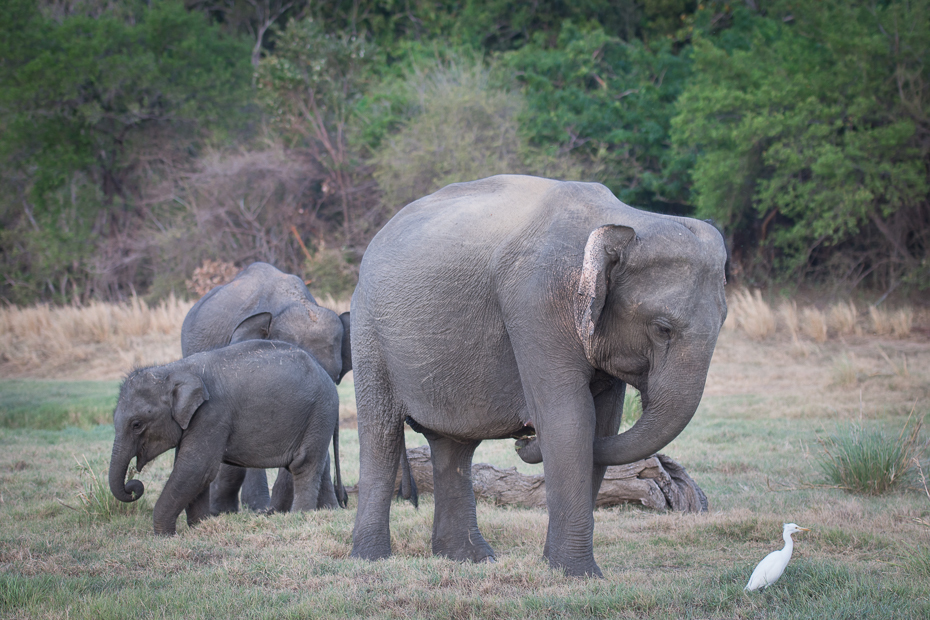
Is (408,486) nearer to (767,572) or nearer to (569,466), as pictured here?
(569,466)

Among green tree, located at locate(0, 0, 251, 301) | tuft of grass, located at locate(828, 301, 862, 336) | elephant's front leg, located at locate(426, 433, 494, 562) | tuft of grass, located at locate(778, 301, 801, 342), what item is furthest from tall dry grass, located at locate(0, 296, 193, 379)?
elephant's front leg, located at locate(426, 433, 494, 562)

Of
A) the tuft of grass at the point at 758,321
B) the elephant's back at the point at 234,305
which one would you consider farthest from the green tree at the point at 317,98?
the elephant's back at the point at 234,305

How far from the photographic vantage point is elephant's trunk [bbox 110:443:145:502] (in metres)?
7.02

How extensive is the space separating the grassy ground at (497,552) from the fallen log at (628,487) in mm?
167

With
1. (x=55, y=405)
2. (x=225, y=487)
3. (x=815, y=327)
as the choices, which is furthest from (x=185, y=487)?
(x=815, y=327)

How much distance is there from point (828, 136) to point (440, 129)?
Result: 10724 mm

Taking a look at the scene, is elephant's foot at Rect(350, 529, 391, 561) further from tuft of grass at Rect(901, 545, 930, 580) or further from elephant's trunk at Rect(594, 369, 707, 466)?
tuft of grass at Rect(901, 545, 930, 580)

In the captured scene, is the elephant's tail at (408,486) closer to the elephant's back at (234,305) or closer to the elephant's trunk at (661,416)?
the elephant's back at (234,305)

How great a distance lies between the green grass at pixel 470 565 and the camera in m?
4.56

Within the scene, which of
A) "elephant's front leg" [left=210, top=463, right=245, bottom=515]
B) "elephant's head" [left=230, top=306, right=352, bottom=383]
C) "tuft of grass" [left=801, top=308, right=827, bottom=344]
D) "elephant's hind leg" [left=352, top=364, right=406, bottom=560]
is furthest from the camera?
"tuft of grass" [left=801, top=308, right=827, bottom=344]

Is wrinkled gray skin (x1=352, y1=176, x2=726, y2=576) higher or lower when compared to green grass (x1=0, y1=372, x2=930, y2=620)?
higher

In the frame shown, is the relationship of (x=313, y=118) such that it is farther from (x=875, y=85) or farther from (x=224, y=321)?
(x=224, y=321)

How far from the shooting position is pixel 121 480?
704 cm

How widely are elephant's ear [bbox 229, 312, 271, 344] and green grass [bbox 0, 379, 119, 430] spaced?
4681mm
